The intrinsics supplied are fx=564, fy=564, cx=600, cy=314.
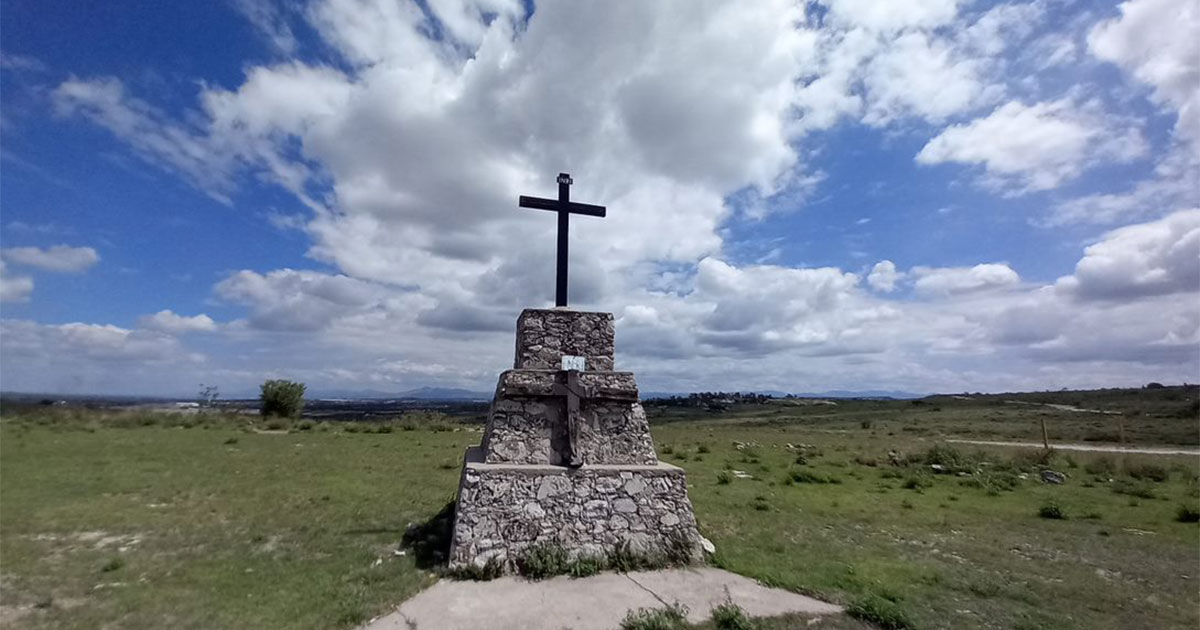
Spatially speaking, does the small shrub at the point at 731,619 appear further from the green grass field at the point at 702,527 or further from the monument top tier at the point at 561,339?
the monument top tier at the point at 561,339

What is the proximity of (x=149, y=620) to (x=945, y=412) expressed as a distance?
79041 mm

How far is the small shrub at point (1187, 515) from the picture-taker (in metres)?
13.4

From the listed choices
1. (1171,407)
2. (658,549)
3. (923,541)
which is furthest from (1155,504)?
(1171,407)

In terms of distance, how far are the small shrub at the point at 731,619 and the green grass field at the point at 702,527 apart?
19.1 inches

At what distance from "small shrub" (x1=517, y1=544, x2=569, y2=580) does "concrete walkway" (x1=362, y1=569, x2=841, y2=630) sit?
0.17 m

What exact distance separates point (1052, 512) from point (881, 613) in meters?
10.7

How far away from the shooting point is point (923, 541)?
11.4m

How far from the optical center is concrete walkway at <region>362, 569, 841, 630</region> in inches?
268

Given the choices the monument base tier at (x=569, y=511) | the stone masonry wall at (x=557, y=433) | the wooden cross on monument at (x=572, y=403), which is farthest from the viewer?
the stone masonry wall at (x=557, y=433)

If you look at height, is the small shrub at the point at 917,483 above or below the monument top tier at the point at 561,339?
below

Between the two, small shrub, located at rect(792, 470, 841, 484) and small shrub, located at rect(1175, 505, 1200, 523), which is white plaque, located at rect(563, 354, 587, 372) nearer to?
small shrub, located at rect(792, 470, 841, 484)

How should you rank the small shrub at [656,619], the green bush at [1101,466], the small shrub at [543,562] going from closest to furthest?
1. the small shrub at [656,619]
2. the small shrub at [543,562]
3. the green bush at [1101,466]

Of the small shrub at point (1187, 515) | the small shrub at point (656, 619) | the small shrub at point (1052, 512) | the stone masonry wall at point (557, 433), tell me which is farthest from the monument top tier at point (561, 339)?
the small shrub at point (1187, 515)

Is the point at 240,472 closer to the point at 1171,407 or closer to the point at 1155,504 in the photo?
the point at 1155,504
